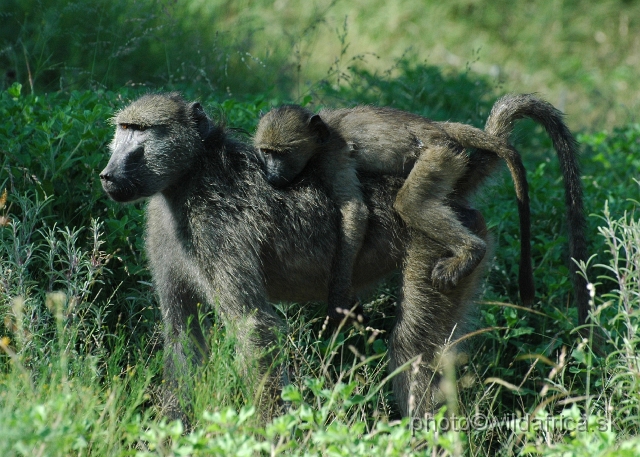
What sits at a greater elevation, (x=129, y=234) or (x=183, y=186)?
(x=183, y=186)

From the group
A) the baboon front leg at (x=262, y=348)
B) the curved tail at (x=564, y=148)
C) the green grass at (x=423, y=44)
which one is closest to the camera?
the baboon front leg at (x=262, y=348)

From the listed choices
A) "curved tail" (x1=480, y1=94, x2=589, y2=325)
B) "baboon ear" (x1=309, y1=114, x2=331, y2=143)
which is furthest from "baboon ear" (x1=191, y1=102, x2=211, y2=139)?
"curved tail" (x1=480, y1=94, x2=589, y2=325)

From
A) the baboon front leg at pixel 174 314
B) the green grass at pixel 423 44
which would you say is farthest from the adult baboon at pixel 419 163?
the green grass at pixel 423 44

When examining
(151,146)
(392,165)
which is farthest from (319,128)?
(151,146)

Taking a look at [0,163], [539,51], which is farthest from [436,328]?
[539,51]

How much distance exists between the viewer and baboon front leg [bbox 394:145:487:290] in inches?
134

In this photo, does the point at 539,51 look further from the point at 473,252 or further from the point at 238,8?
the point at 473,252

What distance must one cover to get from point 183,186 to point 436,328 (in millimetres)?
1237

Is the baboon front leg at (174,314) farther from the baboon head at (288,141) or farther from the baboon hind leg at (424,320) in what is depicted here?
the baboon hind leg at (424,320)

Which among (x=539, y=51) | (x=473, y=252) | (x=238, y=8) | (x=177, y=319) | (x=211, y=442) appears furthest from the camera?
(x=539, y=51)

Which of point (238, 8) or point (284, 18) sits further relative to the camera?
point (284, 18)

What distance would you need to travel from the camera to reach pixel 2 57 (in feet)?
18.5

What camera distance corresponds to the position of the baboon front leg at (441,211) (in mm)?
3395

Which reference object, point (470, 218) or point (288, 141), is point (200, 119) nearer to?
point (288, 141)
